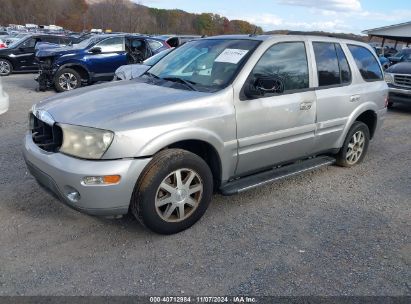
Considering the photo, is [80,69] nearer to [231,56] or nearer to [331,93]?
[231,56]

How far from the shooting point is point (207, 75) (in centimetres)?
403

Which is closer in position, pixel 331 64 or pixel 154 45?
pixel 331 64

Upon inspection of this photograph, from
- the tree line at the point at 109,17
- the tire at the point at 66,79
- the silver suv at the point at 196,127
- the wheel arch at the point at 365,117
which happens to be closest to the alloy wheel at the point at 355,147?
the wheel arch at the point at 365,117

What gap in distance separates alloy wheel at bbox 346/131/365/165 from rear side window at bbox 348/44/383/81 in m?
0.77

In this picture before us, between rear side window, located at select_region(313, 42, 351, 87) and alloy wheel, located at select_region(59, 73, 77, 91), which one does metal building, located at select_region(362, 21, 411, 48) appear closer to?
alloy wheel, located at select_region(59, 73, 77, 91)

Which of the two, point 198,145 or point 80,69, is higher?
point 80,69

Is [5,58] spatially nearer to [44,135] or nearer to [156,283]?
[44,135]

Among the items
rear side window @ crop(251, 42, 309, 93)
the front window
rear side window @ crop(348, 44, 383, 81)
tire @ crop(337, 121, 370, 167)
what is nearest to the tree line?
the front window

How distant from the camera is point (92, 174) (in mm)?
3055

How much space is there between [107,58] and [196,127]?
971 cm

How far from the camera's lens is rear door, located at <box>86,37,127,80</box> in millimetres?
12062

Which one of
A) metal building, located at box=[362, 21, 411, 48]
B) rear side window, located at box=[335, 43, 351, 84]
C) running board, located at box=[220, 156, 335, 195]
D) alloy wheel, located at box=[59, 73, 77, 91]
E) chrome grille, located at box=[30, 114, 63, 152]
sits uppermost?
metal building, located at box=[362, 21, 411, 48]

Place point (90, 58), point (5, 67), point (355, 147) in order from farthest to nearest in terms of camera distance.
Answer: point (5, 67) < point (90, 58) < point (355, 147)

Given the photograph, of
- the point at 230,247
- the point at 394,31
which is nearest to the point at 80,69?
the point at 230,247
